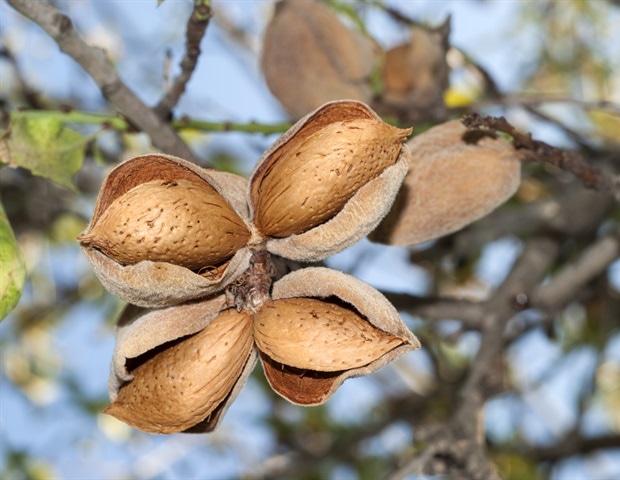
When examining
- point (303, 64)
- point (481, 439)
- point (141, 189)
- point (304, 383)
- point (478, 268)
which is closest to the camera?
point (141, 189)

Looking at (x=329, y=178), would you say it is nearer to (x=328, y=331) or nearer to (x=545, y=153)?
(x=328, y=331)

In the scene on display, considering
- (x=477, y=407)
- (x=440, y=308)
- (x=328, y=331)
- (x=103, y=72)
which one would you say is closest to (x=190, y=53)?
(x=103, y=72)

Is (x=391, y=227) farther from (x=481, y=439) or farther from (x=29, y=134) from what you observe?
(x=29, y=134)

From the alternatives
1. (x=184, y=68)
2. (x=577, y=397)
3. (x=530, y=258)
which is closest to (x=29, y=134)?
(x=184, y=68)

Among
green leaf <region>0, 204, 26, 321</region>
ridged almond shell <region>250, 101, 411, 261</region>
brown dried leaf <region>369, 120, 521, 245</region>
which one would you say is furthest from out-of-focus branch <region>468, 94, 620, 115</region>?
green leaf <region>0, 204, 26, 321</region>

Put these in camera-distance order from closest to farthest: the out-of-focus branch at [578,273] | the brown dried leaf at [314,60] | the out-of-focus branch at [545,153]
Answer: the out-of-focus branch at [545,153] < the brown dried leaf at [314,60] < the out-of-focus branch at [578,273]

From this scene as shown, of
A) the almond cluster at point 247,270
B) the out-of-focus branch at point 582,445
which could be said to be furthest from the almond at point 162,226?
the out-of-focus branch at point 582,445

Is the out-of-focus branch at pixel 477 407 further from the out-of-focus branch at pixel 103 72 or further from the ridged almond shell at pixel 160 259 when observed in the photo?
the out-of-focus branch at pixel 103 72
